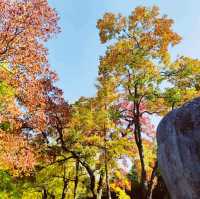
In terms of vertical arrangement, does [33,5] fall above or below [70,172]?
above

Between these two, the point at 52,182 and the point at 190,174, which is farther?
the point at 52,182

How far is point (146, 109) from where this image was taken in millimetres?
20656

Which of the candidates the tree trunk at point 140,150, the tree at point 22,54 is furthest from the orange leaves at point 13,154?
the tree trunk at point 140,150

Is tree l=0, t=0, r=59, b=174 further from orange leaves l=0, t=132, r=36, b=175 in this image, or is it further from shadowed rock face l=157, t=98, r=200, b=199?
shadowed rock face l=157, t=98, r=200, b=199

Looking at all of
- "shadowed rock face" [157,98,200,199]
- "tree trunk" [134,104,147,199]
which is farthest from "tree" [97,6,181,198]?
"shadowed rock face" [157,98,200,199]

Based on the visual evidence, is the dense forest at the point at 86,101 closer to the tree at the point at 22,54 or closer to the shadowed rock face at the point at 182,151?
the tree at the point at 22,54

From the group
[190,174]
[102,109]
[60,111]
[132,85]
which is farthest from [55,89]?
[190,174]

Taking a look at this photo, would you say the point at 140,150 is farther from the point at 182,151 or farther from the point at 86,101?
the point at 182,151

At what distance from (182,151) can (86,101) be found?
16.5 meters

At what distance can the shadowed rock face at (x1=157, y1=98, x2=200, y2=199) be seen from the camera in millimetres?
6328

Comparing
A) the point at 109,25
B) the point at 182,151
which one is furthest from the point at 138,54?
the point at 182,151

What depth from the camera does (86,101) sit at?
22.9m

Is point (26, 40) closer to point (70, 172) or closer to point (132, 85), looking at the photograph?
point (132, 85)

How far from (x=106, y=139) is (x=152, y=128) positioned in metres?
4.56
